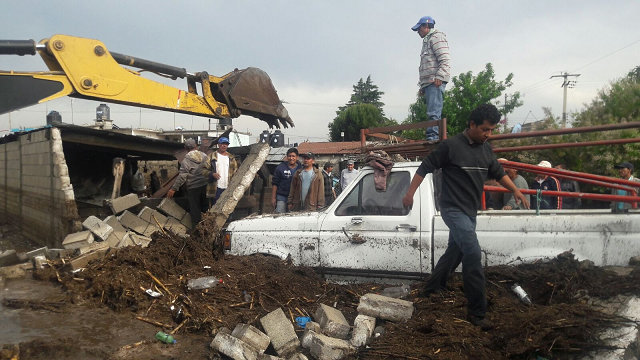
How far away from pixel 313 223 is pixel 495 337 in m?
2.15

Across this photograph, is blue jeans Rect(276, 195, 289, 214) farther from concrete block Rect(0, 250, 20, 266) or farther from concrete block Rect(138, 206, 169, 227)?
concrete block Rect(0, 250, 20, 266)

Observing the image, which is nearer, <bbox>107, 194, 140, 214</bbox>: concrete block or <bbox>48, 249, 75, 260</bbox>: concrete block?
<bbox>48, 249, 75, 260</bbox>: concrete block

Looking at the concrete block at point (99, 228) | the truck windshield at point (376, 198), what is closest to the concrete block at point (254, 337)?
the truck windshield at point (376, 198)

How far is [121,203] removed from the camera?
305 inches

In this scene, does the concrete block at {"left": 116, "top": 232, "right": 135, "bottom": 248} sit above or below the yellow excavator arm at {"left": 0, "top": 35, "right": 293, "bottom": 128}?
below

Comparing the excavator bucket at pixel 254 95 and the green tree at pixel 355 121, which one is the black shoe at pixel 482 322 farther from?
the green tree at pixel 355 121

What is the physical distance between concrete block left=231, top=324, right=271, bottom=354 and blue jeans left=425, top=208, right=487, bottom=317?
4.83ft

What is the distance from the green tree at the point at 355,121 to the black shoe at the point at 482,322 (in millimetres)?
36653

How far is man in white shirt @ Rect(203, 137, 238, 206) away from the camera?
7605mm

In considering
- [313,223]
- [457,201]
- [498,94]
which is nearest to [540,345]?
[457,201]

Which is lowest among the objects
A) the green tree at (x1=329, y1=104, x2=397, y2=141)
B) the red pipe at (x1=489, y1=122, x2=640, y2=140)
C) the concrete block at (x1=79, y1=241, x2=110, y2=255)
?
the concrete block at (x1=79, y1=241, x2=110, y2=255)

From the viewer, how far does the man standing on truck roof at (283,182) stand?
24.2 ft

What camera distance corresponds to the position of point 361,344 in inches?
133

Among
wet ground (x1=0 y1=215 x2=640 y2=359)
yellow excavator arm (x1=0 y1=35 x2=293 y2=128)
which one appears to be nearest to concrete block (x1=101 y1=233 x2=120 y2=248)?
wet ground (x1=0 y1=215 x2=640 y2=359)
